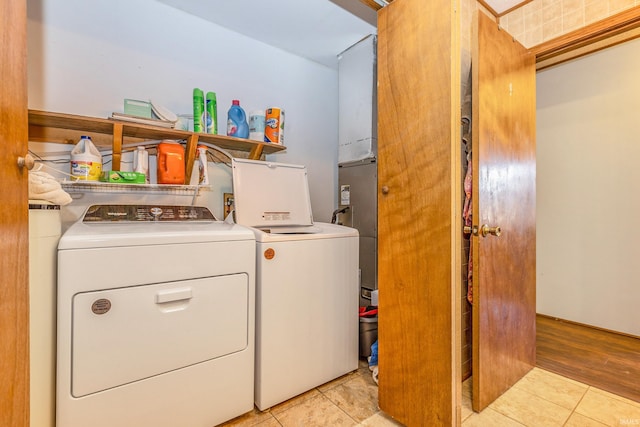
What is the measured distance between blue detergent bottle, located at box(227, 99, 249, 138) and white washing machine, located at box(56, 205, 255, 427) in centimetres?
75

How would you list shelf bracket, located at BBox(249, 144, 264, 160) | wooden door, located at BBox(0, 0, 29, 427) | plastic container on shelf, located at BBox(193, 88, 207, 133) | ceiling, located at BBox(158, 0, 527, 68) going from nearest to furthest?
wooden door, located at BBox(0, 0, 29, 427)
plastic container on shelf, located at BBox(193, 88, 207, 133)
ceiling, located at BBox(158, 0, 527, 68)
shelf bracket, located at BBox(249, 144, 264, 160)

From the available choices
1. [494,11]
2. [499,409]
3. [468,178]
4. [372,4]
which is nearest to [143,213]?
[372,4]

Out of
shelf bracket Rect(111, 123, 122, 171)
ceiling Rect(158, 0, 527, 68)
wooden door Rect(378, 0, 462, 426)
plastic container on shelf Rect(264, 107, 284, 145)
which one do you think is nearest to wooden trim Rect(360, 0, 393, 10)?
wooden door Rect(378, 0, 462, 426)

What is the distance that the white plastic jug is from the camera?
151 cm

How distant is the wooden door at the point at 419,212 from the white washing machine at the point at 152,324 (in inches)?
27.2

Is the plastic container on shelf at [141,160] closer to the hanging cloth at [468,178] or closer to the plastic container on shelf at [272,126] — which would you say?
the plastic container on shelf at [272,126]

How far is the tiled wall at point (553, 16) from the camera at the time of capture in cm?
170

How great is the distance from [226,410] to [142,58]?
2.00 metres

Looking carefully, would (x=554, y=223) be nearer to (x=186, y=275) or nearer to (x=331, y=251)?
(x=331, y=251)

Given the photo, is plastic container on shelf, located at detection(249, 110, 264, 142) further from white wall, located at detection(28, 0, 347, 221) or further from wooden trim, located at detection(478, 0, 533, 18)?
wooden trim, located at detection(478, 0, 533, 18)

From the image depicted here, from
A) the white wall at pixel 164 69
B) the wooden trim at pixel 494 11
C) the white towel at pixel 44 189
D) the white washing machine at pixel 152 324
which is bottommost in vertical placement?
the white washing machine at pixel 152 324

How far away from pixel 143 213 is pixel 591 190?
11.6 ft

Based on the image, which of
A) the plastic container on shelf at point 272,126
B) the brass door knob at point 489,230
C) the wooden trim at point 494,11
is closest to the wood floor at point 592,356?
the brass door knob at point 489,230

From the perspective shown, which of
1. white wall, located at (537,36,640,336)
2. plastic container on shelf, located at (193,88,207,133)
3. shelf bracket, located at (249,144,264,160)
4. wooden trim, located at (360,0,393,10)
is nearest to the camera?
wooden trim, located at (360,0,393,10)
